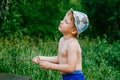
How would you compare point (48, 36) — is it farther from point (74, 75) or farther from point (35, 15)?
point (74, 75)

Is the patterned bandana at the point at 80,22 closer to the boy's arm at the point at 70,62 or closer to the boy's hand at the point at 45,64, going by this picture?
the boy's arm at the point at 70,62

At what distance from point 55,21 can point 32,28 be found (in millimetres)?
633

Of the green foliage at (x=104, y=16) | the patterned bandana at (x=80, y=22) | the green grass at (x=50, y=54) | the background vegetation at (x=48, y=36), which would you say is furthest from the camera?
the green foliage at (x=104, y=16)

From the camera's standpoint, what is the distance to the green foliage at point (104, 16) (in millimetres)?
13148

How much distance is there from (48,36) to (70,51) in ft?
25.2

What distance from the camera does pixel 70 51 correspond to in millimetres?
3951

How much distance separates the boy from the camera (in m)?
3.94

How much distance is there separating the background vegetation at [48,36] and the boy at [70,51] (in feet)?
7.50

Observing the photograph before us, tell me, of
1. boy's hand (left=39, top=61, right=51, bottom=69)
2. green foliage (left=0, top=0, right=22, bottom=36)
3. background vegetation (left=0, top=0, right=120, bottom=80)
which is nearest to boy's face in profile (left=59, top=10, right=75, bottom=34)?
boy's hand (left=39, top=61, right=51, bottom=69)

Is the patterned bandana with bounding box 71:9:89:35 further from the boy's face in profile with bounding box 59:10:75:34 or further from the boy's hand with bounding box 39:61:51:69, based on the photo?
the boy's hand with bounding box 39:61:51:69

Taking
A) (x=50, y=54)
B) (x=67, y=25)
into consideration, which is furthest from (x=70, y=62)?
(x=50, y=54)

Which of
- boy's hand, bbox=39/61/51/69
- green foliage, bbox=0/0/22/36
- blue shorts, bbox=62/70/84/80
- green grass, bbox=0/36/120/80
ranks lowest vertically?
green grass, bbox=0/36/120/80

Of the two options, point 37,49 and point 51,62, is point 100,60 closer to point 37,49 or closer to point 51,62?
point 37,49

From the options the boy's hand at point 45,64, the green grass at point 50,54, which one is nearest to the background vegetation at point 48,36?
the green grass at point 50,54
